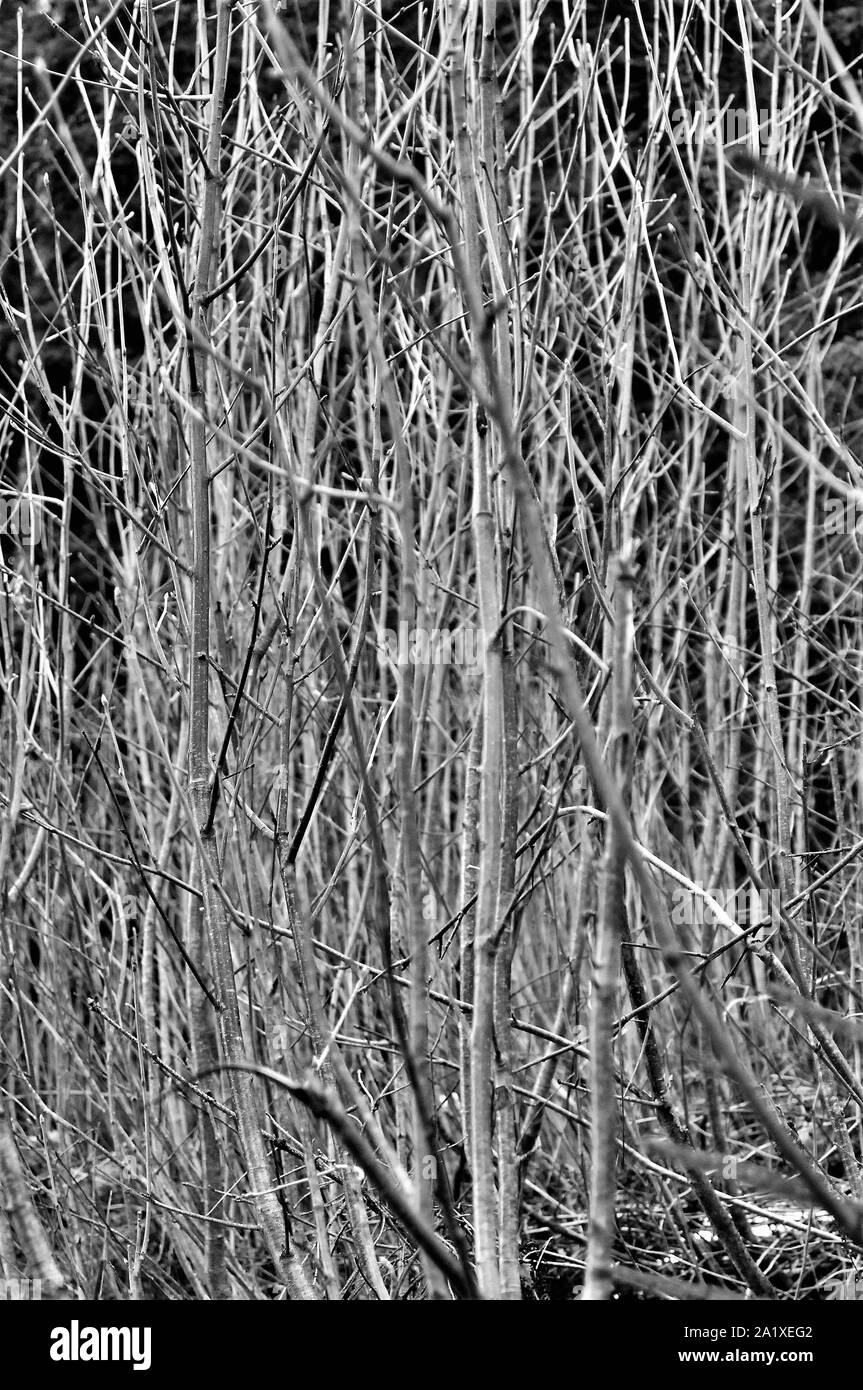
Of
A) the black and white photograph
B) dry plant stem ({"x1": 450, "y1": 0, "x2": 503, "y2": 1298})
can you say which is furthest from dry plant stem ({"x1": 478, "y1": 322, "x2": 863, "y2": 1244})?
dry plant stem ({"x1": 450, "y1": 0, "x2": 503, "y2": 1298})

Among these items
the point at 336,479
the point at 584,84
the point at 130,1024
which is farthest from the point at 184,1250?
the point at 336,479

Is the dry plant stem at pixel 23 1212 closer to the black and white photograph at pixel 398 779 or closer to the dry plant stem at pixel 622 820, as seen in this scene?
the black and white photograph at pixel 398 779

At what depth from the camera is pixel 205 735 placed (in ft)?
4.95

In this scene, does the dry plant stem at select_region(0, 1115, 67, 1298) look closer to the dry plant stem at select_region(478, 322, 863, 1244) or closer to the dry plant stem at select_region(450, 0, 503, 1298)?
the dry plant stem at select_region(450, 0, 503, 1298)

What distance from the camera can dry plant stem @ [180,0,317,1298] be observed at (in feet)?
4.70

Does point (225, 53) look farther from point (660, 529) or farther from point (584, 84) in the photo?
point (660, 529)

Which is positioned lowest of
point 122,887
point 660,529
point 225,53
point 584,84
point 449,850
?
point 122,887

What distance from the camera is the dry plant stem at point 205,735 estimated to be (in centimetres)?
143

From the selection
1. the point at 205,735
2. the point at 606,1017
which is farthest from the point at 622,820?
the point at 205,735

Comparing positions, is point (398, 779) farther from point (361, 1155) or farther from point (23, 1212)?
point (23, 1212)

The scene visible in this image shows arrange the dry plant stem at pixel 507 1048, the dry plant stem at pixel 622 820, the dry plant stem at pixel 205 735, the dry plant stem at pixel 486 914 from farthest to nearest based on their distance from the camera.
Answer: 1. the dry plant stem at pixel 205 735
2. the dry plant stem at pixel 507 1048
3. the dry plant stem at pixel 486 914
4. the dry plant stem at pixel 622 820

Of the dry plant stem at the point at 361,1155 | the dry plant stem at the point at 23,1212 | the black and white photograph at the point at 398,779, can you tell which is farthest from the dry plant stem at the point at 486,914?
the dry plant stem at the point at 23,1212
